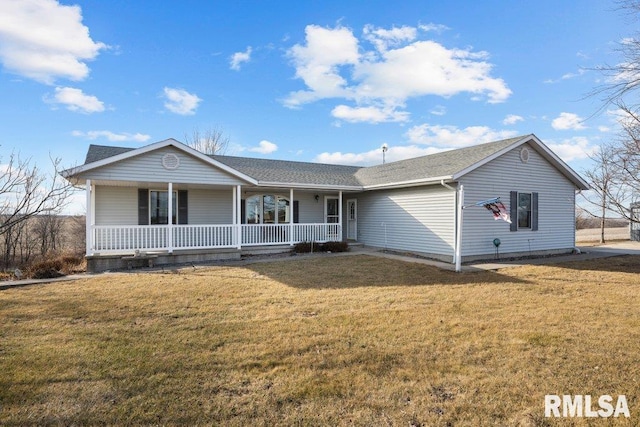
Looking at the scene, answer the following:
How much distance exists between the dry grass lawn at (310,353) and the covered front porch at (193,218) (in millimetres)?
3951

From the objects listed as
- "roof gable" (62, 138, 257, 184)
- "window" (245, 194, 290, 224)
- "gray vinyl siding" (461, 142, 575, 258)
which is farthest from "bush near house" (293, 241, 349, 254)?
"gray vinyl siding" (461, 142, 575, 258)

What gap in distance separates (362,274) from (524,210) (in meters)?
8.48

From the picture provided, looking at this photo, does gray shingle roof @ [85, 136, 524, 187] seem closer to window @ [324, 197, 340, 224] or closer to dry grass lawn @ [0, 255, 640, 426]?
window @ [324, 197, 340, 224]

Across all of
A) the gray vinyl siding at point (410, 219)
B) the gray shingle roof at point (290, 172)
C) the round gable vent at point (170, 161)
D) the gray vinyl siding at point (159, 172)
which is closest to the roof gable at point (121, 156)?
the gray vinyl siding at point (159, 172)

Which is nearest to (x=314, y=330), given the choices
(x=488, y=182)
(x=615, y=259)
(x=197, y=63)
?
(x=488, y=182)

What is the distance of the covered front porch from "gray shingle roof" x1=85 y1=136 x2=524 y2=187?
825 millimetres

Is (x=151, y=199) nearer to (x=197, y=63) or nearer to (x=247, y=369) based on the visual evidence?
(x=197, y=63)

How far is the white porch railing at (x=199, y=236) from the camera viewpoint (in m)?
11.6

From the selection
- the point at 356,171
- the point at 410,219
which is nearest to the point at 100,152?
the point at 410,219

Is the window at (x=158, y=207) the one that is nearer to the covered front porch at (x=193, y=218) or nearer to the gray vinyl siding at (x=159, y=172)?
the covered front porch at (x=193, y=218)

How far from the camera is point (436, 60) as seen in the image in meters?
13.3

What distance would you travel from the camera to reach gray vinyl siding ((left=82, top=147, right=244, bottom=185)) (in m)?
11.0

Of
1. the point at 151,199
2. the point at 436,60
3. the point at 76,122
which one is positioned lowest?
the point at 151,199

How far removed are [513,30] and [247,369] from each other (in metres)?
A: 13.7
